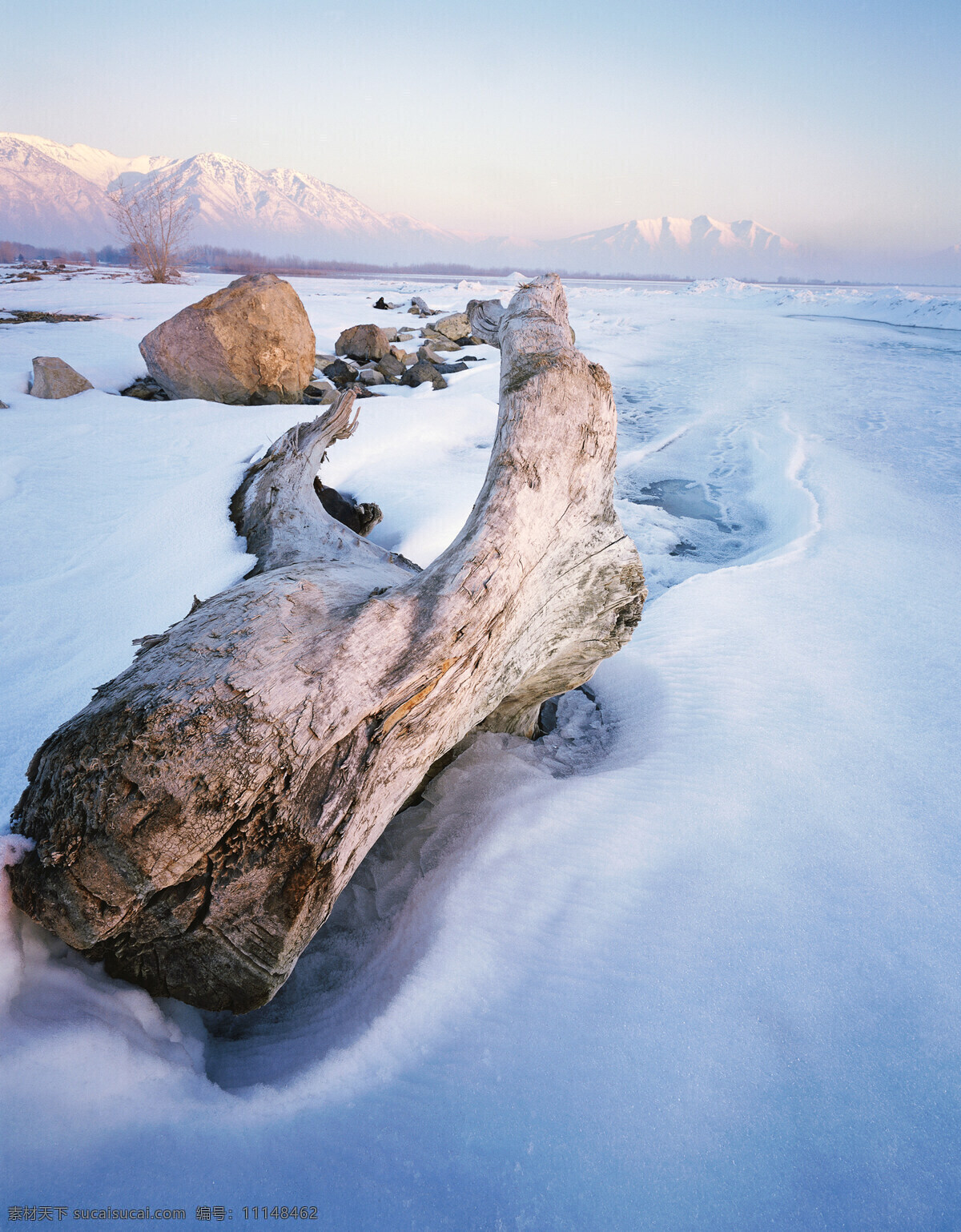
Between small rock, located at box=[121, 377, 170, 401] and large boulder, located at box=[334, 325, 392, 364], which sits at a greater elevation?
large boulder, located at box=[334, 325, 392, 364]

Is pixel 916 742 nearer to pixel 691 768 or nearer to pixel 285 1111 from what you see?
pixel 691 768

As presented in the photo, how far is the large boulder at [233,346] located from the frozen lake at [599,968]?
3.09 m

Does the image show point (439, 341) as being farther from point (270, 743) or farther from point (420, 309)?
point (270, 743)

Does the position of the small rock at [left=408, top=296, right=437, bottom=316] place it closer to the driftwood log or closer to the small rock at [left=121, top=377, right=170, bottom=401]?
the small rock at [left=121, top=377, right=170, bottom=401]

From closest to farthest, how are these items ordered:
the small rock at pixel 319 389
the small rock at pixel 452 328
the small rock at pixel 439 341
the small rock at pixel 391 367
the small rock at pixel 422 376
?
1. the small rock at pixel 319 389
2. the small rock at pixel 422 376
3. the small rock at pixel 391 367
4. the small rock at pixel 439 341
5. the small rock at pixel 452 328

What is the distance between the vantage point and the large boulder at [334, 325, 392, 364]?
9516 mm

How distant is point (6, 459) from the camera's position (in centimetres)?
414

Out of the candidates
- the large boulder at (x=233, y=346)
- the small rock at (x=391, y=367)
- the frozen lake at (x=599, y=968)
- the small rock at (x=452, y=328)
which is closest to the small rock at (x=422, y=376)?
the small rock at (x=391, y=367)

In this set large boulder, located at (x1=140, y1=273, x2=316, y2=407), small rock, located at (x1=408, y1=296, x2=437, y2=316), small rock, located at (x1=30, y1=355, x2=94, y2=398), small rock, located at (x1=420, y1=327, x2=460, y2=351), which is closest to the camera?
small rock, located at (x1=30, y1=355, x2=94, y2=398)

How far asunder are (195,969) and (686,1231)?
1.04m

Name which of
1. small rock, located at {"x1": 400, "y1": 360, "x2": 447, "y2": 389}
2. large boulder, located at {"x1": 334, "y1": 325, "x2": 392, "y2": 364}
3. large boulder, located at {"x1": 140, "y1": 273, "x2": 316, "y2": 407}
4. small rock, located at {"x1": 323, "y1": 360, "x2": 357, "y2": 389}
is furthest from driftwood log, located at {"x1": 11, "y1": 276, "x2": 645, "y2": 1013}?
large boulder, located at {"x1": 334, "y1": 325, "x2": 392, "y2": 364}

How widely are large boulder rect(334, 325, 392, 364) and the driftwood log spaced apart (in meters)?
8.40

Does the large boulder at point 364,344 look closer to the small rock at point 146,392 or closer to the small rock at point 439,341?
the small rock at point 439,341

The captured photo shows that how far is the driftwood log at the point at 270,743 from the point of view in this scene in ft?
4.12
